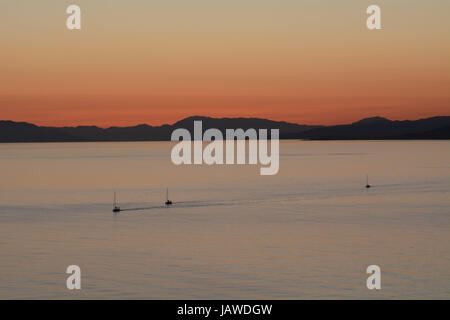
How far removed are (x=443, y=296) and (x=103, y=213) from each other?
176 ft

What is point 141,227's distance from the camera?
71312 mm

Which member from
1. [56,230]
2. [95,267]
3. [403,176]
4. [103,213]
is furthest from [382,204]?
[403,176]

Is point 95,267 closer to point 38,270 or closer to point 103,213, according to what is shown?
point 38,270

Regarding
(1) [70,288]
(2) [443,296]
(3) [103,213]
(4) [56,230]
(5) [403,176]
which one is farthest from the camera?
(5) [403,176]

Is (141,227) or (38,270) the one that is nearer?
(38,270)

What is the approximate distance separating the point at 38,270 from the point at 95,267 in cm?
395

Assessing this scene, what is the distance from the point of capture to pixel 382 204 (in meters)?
94.8

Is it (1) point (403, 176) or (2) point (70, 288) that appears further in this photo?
(1) point (403, 176)
